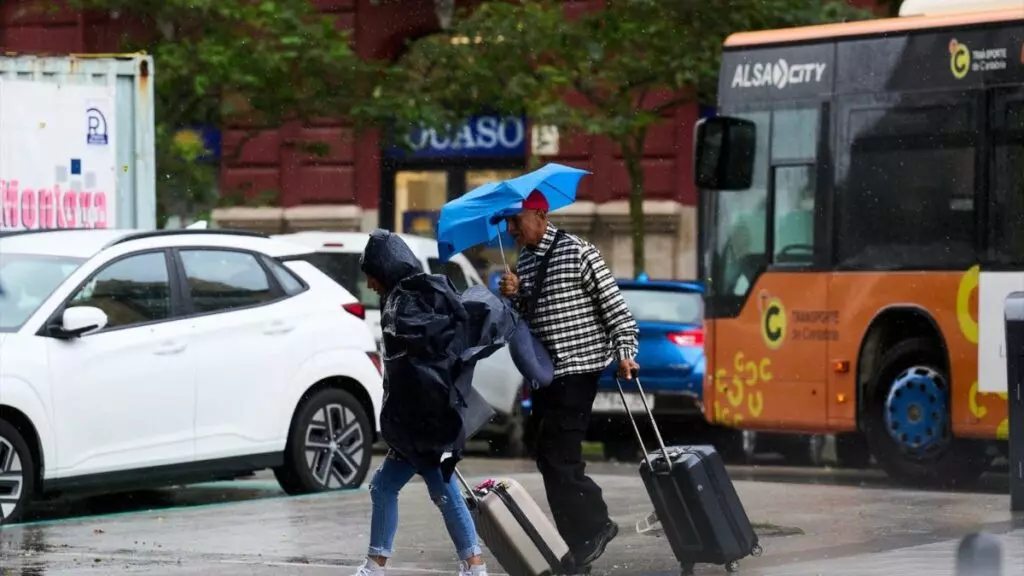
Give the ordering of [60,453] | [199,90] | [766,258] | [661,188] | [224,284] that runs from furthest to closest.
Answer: [661,188] < [199,90] < [766,258] < [224,284] < [60,453]

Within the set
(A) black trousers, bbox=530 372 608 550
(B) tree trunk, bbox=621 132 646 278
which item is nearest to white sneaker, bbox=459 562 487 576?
(A) black trousers, bbox=530 372 608 550

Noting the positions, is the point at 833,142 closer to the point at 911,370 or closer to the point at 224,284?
the point at 911,370

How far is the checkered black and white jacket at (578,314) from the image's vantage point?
9586 millimetres

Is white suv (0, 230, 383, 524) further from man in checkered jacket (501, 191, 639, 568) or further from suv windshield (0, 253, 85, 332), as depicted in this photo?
man in checkered jacket (501, 191, 639, 568)

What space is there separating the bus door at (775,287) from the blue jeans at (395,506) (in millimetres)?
7217

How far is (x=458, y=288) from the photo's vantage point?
19.5m

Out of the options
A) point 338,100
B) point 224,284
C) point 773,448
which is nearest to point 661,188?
point 338,100

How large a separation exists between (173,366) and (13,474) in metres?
1.19

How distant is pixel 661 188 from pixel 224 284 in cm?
1693

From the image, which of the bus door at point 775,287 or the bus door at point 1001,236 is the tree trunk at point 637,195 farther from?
the bus door at point 1001,236

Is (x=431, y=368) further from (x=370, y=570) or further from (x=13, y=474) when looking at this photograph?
(x=13, y=474)

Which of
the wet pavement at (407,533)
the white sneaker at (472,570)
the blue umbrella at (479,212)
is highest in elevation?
the blue umbrella at (479,212)

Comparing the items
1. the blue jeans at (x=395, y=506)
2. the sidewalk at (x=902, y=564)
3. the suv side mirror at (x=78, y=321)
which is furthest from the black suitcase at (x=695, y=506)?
the suv side mirror at (x=78, y=321)

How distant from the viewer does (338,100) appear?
84.3 ft
